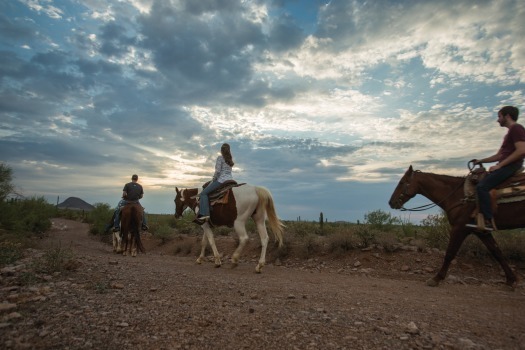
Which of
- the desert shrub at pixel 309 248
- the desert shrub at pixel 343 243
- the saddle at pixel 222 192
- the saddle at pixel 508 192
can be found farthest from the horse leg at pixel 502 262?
the saddle at pixel 222 192

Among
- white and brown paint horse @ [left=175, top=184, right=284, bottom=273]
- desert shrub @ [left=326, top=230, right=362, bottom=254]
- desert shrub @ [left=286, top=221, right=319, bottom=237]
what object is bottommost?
desert shrub @ [left=326, top=230, right=362, bottom=254]

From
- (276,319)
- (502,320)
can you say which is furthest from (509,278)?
(276,319)

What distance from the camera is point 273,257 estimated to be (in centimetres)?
1091

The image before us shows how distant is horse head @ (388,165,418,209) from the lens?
7641 millimetres

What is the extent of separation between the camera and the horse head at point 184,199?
1004cm

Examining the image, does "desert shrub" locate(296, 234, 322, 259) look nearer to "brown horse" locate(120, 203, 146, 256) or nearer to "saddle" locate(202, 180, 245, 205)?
"saddle" locate(202, 180, 245, 205)

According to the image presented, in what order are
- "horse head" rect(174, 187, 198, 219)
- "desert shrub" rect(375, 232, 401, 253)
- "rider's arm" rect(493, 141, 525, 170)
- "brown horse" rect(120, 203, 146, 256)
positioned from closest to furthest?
"rider's arm" rect(493, 141, 525, 170) < "desert shrub" rect(375, 232, 401, 253) < "horse head" rect(174, 187, 198, 219) < "brown horse" rect(120, 203, 146, 256)

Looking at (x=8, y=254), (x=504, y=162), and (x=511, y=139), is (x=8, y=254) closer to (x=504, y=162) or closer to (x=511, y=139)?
(x=504, y=162)

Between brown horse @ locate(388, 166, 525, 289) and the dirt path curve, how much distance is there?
0.90 m

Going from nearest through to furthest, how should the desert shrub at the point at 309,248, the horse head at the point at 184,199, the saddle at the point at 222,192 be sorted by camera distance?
the saddle at the point at 222,192
the horse head at the point at 184,199
the desert shrub at the point at 309,248

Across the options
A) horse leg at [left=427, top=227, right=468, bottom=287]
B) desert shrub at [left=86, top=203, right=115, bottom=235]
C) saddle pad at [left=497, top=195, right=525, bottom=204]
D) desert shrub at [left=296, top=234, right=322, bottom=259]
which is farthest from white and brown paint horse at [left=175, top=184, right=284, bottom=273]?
desert shrub at [left=86, top=203, right=115, bottom=235]

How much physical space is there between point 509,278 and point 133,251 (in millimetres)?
10489

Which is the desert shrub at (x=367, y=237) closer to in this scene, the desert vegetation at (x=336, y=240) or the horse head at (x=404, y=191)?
the desert vegetation at (x=336, y=240)

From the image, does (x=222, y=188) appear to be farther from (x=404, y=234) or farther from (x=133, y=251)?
(x=404, y=234)
